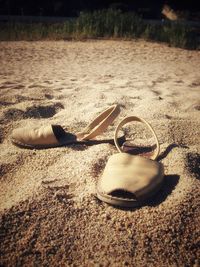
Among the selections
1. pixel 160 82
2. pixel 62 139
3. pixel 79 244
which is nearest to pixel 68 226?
pixel 79 244

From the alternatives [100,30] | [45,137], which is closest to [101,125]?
[45,137]

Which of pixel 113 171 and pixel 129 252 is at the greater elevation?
pixel 113 171

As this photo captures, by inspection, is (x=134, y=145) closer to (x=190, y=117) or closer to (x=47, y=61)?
(x=190, y=117)

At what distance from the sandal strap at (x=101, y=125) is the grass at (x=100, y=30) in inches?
203

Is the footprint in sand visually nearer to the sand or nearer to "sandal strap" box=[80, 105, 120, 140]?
the sand

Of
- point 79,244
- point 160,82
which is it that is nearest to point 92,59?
point 160,82

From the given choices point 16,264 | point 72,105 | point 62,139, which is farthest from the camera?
point 72,105

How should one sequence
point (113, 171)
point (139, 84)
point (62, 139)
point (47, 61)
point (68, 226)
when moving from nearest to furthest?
1. point (68, 226)
2. point (113, 171)
3. point (62, 139)
4. point (139, 84)
5. point (47, 61)

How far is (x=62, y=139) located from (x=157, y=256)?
100 cm

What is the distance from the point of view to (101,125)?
1788mm

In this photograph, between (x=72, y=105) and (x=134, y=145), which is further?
(x=72, y=105)

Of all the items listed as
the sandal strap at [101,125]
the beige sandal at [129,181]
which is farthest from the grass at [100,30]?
the beige sandal at [129,181]

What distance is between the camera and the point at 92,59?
188 inches

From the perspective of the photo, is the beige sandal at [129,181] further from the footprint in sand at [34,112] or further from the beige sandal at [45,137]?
the footprint in sand at [34,112]
